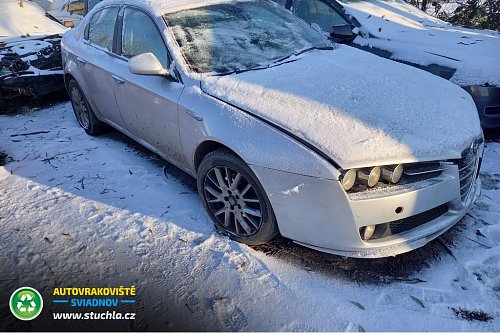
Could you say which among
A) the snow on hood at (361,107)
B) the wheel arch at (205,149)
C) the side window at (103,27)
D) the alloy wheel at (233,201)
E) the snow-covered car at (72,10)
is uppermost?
the snow on hood at (361,107)

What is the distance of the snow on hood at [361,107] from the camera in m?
2.31

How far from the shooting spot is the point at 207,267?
106 inches

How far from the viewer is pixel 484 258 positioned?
2.68 metres

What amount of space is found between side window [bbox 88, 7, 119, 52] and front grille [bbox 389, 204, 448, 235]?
304 centimetres

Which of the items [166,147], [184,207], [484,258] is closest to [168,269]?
[184,207]

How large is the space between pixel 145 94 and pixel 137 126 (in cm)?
47

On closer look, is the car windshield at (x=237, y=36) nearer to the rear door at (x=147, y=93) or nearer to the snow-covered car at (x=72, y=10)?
the rear door at (x=147, y=93)

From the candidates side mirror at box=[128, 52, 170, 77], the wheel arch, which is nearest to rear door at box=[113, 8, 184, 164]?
side mirror at box=[128, 52, 170, 77]

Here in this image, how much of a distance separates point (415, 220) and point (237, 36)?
2.03 meters

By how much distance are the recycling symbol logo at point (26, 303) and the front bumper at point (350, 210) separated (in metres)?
1.57

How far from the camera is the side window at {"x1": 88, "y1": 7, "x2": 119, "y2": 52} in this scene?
156 inches

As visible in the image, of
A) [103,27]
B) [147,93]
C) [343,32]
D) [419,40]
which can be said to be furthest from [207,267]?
[419,40]

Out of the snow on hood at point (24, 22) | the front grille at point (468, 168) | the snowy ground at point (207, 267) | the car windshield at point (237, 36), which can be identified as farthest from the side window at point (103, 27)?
the front grille at point (468, 168)

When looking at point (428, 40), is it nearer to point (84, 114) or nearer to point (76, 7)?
point (84, 114)
